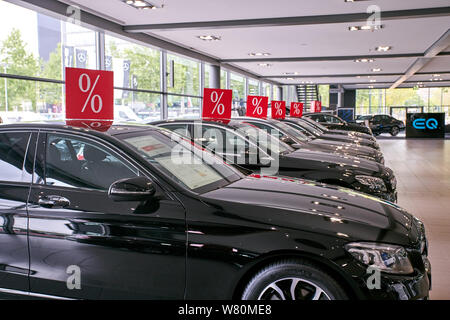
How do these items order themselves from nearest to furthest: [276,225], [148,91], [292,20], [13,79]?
[276,225], [13,79], [292,20], [148,91]

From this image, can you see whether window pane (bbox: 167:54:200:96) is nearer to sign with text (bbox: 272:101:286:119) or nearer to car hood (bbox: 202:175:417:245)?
sign with text (bbox: 272:101:286:119)

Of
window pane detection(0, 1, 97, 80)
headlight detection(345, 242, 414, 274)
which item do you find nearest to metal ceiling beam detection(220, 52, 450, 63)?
window pane detection(0, 1, 97, 80)

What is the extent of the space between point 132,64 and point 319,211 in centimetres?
1056

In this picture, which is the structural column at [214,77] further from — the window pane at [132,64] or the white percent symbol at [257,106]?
the white percent symbol at [257,106]

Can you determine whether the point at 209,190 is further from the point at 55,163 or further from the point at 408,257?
the point at 408,257

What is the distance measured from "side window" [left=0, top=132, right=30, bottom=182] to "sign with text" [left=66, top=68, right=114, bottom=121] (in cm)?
141

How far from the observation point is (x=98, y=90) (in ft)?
15.1

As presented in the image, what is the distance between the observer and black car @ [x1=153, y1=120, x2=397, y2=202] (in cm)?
505

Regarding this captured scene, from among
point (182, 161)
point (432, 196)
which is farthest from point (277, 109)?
point (182, 161)

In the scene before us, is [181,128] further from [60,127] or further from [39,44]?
[39,44]

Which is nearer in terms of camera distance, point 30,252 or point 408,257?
point 408,257

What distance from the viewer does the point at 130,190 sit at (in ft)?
7.83

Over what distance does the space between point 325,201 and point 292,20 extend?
713cm

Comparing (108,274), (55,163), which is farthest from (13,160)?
(108,274)
